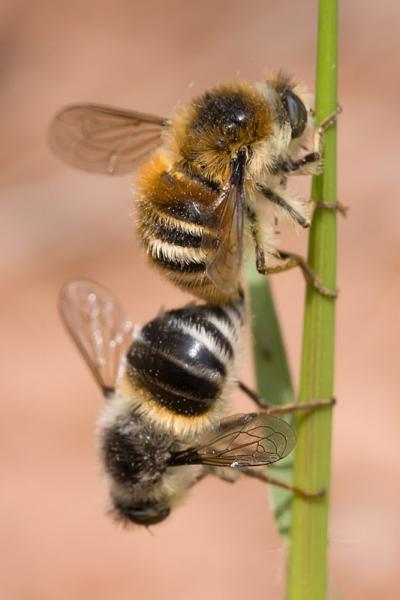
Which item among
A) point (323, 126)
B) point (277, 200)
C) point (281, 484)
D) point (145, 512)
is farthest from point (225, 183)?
point (145, 512)

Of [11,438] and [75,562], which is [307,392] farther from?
[11,438]

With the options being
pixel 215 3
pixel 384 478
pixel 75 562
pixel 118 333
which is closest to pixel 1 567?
pixel 75 562

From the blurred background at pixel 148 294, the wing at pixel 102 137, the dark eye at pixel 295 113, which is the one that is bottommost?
the blurred background at pixel 148 294

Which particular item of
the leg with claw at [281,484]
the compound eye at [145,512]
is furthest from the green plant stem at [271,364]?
the compound eye at [145,512]

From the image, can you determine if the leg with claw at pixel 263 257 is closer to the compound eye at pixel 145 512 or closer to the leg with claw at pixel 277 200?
the leg with claw at pixel 277 200

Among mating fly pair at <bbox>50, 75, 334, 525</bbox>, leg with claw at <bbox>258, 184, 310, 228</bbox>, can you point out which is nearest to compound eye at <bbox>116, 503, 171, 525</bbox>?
mating fly pair at <bbox>50, 75, 334, 525</bbox>

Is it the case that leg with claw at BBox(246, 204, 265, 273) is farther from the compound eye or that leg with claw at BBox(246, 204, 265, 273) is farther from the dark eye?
the compound eye
